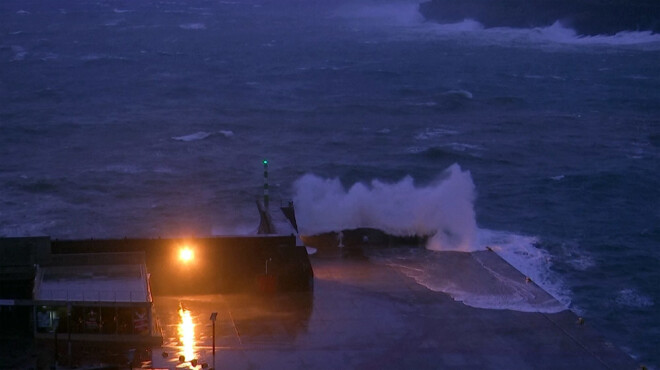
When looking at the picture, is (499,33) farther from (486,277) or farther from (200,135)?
(486,277)

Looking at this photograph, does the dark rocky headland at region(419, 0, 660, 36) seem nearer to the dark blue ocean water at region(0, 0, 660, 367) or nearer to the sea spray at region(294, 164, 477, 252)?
the dark blue ocean water at region(0, 0, 660, 367)

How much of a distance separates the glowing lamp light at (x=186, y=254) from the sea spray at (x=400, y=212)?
7.72 m

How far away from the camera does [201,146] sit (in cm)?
6272

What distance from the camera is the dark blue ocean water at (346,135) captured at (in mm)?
45031

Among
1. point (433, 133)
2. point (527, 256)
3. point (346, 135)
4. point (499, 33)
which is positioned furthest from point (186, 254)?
point (499, 33)

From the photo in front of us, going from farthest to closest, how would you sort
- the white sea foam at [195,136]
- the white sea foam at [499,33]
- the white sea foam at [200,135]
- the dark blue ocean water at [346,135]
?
the white sea foam at [499,33]
the white sea foam at [200,135]
the white sea foam at [195,136]
the dark blue ocean water at [346,135]

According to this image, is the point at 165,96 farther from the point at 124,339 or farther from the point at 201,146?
the point at 124,339

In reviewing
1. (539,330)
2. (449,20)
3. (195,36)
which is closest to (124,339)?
(539,330)

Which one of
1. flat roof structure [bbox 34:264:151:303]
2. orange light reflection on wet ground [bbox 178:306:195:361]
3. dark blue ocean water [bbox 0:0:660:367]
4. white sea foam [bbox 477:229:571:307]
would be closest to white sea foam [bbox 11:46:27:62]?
dark blue ocean water [bbox 0:0:660:367]

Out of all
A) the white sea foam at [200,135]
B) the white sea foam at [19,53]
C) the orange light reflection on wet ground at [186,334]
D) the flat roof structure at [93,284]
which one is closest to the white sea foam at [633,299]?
the orange light reflection on wet ground at [186,334]

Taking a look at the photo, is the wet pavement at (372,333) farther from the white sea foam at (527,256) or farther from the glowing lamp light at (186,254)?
the white sea foam at (527,256)

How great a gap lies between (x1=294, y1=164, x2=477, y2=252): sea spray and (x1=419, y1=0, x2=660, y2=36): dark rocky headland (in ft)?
321

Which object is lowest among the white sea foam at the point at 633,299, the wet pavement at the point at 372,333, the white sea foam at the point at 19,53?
the white sea foam at the point at 633,299

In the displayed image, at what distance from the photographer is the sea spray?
3712cm
